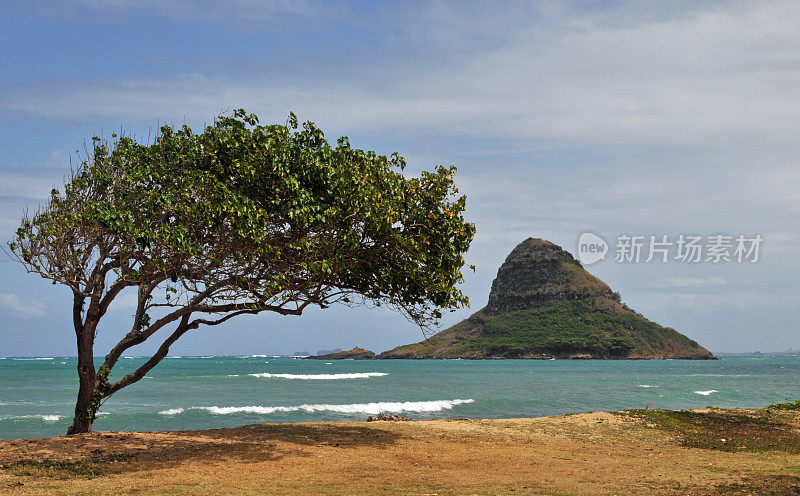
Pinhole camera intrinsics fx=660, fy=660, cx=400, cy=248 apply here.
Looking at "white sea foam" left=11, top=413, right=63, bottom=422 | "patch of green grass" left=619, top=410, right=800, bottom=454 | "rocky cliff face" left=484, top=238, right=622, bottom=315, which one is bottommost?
"white sea foam" left=11, top=413, right=63, bottom=422

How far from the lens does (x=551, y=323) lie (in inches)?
6870

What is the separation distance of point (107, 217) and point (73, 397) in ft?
134

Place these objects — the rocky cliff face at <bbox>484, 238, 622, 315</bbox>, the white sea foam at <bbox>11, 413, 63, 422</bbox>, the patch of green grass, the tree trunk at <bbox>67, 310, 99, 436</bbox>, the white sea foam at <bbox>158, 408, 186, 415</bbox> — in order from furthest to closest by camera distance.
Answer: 1. the rocky cliff face at <bbox>484, 238, 622, 315</bbox>
2. the white sea foam at <bbox>158, 408, 186, 415</bbox>
3. the white sea foam at <bbox>11, 413, 63, 422</bbox>
4. the patch of green grass
5. the tree trunk at <bbox>67, 310, 99, 436</bbox>

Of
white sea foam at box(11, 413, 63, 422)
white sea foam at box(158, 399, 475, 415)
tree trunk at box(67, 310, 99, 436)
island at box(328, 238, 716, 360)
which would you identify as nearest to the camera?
tree trunk at box(67, 310, 99, 436)

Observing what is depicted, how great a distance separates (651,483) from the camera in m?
11.7

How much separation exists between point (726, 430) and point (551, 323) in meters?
159

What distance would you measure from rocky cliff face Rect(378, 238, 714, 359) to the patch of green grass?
471 ft

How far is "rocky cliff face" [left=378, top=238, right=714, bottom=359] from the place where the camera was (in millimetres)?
165000

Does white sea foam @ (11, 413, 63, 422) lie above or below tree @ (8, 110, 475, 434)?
below

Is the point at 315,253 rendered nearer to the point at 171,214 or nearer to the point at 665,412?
the point at 171,214

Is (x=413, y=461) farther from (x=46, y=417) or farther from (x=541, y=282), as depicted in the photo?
(x=541, y=282)

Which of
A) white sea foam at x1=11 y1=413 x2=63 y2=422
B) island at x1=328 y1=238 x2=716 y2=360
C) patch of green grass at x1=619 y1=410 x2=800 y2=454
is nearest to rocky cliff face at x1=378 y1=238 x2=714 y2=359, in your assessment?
island at x1=328 y1=238 x2=716 y2=360

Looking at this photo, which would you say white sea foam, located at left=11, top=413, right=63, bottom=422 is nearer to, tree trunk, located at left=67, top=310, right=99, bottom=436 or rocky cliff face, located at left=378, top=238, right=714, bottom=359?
tree trunk, located at left=67, top=310, right=99, bottom=436

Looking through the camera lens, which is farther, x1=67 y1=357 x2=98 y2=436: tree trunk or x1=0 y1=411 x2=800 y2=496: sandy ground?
x1=67 y1=357 x2=98 y2=436: tree trunk
